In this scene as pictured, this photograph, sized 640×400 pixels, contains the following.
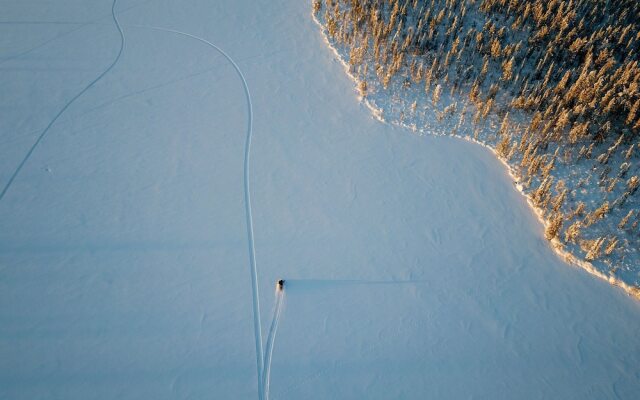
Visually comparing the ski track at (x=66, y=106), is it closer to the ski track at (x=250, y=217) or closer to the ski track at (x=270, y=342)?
the ski track at (x=250, y=217)

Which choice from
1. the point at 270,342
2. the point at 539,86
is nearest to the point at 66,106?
the point at 270,342

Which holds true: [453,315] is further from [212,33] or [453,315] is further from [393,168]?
[212,33]

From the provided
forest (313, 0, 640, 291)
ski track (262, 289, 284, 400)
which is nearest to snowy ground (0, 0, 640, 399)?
ski track (262, 289, 284, 400)

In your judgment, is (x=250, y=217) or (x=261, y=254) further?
(x=250, y=217)

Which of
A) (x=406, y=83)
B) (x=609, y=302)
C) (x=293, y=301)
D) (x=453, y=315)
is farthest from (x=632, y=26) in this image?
(x=293, y=301)

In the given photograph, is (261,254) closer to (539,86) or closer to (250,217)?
(250,217)

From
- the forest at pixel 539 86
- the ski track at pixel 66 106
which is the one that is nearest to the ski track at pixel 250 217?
the ski track at pixel 66 106
